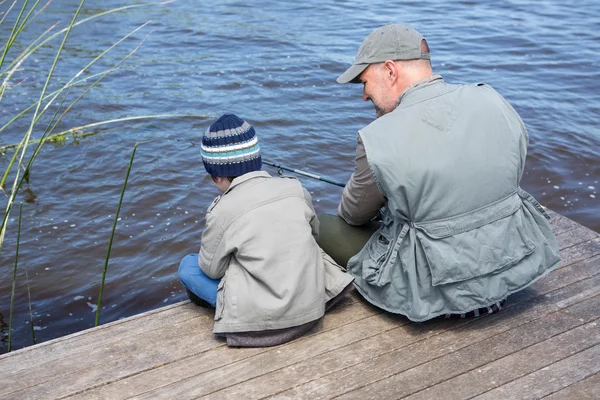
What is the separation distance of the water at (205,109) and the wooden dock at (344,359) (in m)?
1.74

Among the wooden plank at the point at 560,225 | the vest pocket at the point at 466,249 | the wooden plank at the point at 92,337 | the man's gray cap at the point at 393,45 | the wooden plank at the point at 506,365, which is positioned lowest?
the wooden plank at the point at 560,225

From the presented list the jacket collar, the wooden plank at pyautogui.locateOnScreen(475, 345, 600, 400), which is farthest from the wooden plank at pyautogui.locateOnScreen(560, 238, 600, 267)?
the jacket collar

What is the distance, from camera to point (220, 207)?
9.71 feet

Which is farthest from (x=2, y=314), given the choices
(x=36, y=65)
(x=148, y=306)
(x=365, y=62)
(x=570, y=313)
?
(x=36, y=65)

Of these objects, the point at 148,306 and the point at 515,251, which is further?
the point at 148,306

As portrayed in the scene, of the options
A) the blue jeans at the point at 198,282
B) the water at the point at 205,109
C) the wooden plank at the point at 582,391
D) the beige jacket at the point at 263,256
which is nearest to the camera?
the wooden plank at the point at 582,391

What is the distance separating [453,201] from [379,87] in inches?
22.9

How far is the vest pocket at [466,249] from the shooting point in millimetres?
2908

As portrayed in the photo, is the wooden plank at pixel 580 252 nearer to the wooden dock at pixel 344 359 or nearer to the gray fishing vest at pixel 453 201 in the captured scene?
the wooden dock at pixel 344 359

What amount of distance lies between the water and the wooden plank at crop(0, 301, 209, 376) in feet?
5.18

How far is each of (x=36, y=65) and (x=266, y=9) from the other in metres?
3.81

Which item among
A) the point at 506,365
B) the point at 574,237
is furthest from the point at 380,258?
the point at 574,237

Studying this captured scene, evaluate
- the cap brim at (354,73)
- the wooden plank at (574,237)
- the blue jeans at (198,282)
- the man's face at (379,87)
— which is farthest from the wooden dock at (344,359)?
the cap brim at (354,73)

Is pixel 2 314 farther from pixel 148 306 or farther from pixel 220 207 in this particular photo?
pixel 220 207
